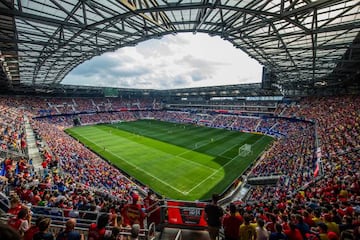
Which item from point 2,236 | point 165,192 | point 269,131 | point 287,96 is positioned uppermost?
point 287,96

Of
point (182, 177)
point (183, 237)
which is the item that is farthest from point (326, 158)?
point (183, 237)

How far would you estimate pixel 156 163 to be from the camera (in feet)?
88.0

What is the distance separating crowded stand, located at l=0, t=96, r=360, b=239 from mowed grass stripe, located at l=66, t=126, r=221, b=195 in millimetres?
3113

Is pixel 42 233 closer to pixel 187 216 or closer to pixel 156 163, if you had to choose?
pixel 187 216

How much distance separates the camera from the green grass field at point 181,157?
20.8 m

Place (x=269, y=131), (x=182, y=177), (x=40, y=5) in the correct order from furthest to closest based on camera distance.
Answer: (x=269, y=131)
(x=182, y=177)
(x=40, y=5)

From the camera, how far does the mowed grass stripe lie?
2200 cm

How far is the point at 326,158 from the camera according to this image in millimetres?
17156

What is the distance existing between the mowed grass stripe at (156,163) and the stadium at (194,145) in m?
0.22

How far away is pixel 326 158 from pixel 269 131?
28612 millimetres

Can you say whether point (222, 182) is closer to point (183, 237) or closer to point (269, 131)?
point (183, 237)

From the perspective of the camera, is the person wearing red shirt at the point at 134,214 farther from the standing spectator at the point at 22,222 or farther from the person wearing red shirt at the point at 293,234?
the person wearing red shirt at the point at 293,234

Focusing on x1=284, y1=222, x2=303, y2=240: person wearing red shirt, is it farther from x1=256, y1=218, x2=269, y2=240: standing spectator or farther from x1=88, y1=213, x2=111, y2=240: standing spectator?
x1=88, y1=213, x2=111, y2=240: standing spectator

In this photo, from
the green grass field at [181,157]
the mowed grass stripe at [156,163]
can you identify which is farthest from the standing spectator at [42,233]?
the mowed grass stripe at [156,163]
